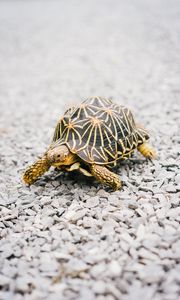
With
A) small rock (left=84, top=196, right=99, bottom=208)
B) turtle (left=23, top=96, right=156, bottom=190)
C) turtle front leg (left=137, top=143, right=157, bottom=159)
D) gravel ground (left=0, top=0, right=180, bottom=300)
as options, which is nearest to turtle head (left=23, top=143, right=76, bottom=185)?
turtle (left=23, top=96, right=156, bottom=190)

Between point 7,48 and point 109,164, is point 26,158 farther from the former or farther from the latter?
point 7,48

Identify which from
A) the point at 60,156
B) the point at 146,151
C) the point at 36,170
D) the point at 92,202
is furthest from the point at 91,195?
the point at 146,151

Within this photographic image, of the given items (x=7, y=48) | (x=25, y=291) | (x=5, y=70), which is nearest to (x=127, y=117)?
(x=25, y=291)

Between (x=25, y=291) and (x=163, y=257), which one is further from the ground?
(x=163, y=257)

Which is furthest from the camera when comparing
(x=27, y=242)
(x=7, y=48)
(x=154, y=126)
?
(x=7, y=48)

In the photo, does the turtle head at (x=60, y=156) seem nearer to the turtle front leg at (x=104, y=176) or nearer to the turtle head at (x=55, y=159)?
the turtle head at (x=55, y=159)

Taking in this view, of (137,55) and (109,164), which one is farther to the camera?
(137,55)

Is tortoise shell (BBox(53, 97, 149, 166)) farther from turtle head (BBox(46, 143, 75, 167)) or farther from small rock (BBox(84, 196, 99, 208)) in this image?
small rock (BBox(84, 196, 99, 208))
